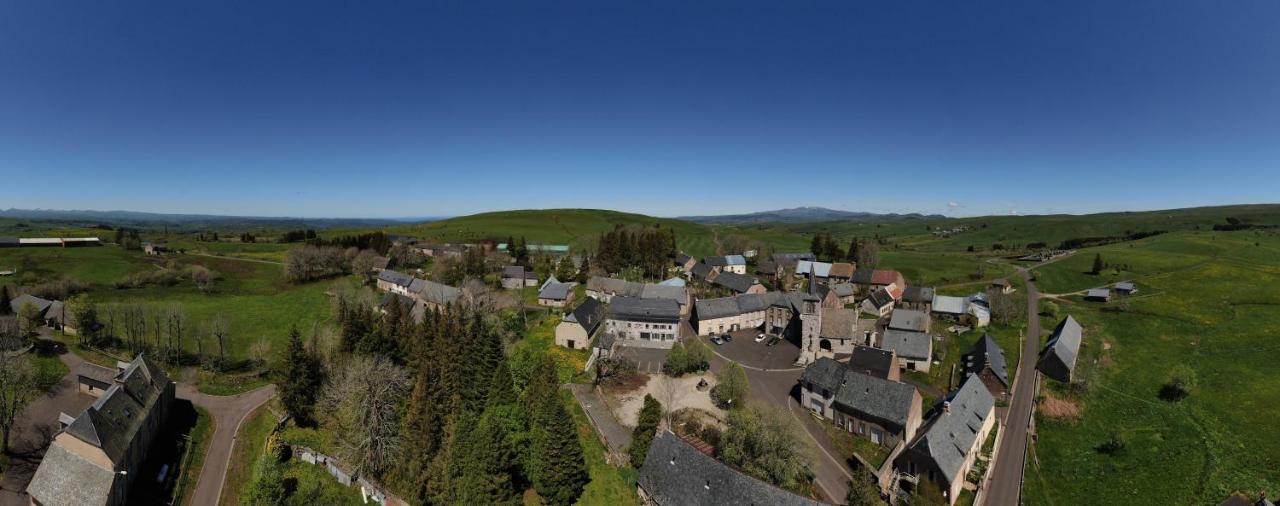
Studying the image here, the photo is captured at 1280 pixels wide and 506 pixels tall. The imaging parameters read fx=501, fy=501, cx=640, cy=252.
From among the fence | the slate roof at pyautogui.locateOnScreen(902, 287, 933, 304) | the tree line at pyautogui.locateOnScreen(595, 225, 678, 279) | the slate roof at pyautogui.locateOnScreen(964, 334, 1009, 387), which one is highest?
the tree line at pyautogui.locateOnScreen(595, 225, 678, 279)

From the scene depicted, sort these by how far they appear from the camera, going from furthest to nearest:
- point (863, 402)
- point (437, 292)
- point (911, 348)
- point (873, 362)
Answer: point (437, 292) < point (911, 348) < point (873, 362) < point (863, 402)

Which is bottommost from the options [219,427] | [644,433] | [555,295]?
[219,427]

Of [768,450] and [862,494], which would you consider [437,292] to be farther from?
[862,494]

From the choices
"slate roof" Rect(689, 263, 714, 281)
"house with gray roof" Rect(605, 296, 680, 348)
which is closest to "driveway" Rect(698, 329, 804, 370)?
"house with gray roof" Rect(605, 296, 680, 348)

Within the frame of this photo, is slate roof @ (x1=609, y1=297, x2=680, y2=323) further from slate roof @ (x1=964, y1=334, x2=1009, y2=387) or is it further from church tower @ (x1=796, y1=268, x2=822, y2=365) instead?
slate roof @ (x1=964, y1=334, x2=1009, y2=387)

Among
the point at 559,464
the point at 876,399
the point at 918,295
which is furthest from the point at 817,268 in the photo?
the point at 559,464

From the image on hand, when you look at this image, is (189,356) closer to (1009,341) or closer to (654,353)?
(654,353)
